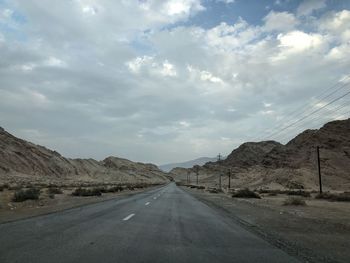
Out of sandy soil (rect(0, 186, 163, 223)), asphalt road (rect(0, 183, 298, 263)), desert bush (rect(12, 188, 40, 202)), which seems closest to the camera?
asphalt road (rect(0, 183, 298, 263))

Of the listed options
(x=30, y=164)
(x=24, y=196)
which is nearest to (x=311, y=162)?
(x=30, y=164)

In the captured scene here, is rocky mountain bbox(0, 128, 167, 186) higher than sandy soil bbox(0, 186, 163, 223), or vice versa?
rocky mountain bbox(0, 128, 167, 186)

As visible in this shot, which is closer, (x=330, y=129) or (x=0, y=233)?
(x=0, y=233)

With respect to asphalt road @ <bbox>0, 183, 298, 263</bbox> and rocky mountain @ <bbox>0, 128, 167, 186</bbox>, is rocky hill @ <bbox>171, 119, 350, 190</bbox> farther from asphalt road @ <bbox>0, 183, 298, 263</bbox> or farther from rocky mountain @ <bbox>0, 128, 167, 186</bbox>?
asphalt road @ <bbox>0, 183, 298, 263</bbox>

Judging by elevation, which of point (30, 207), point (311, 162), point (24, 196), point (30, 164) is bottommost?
point (30, 207)

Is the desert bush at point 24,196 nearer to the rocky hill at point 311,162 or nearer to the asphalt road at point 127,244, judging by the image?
the asphalt road at point 127,244

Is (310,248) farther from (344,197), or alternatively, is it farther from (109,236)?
(344,197)

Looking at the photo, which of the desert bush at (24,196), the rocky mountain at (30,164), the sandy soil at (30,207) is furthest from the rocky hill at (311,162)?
the desert bush at (24,196)

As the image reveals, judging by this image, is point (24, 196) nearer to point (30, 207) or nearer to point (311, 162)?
point (30, 207)

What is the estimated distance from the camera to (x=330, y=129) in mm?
120062

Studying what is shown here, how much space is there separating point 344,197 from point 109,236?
37.3m

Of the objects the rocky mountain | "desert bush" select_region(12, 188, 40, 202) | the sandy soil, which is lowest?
the sandy soil

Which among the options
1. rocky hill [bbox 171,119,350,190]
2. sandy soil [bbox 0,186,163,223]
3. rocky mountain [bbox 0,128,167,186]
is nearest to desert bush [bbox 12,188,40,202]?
sandy soil [bbox 0,186,163,223]

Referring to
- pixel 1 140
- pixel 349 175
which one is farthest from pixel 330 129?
pixel 1 140
